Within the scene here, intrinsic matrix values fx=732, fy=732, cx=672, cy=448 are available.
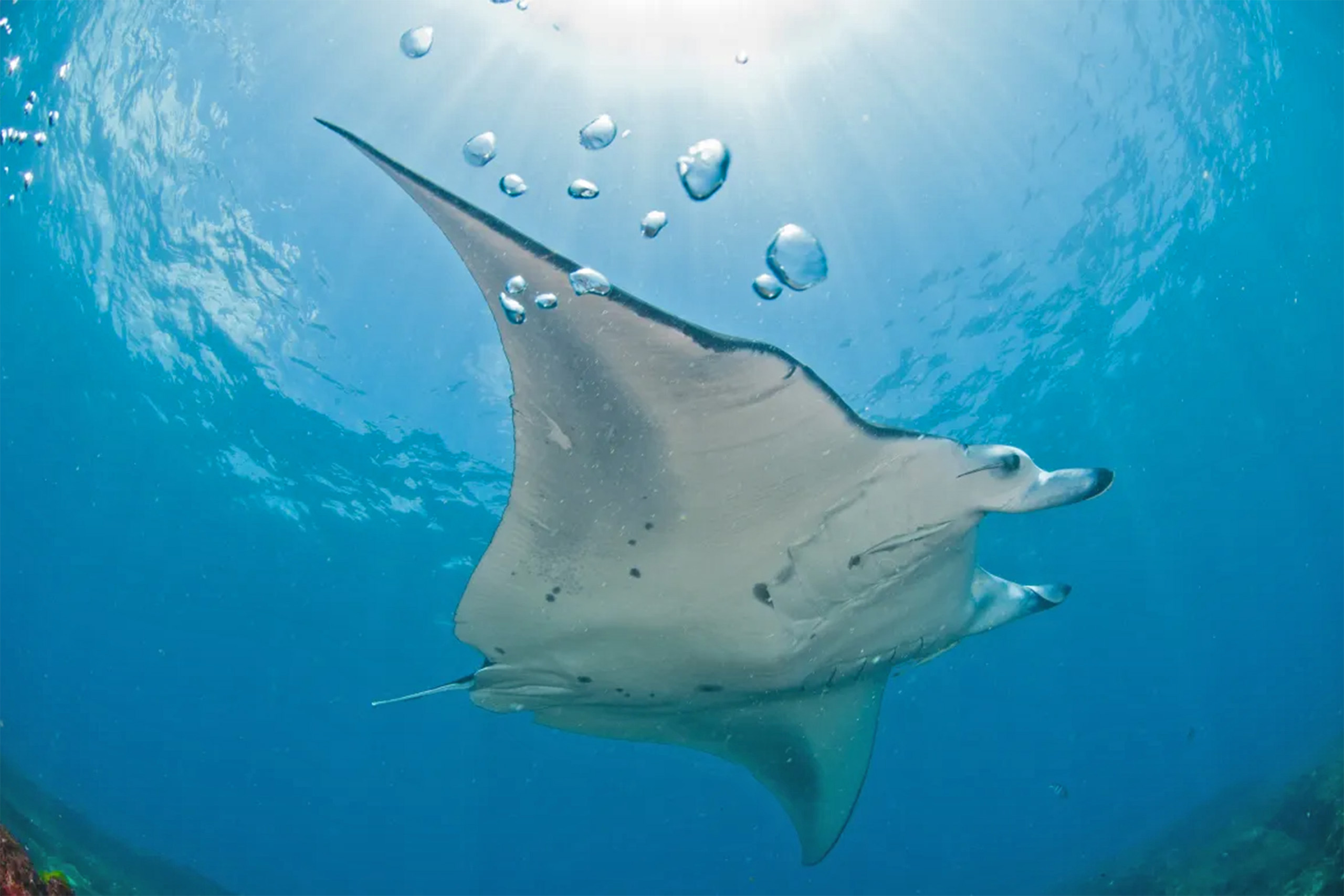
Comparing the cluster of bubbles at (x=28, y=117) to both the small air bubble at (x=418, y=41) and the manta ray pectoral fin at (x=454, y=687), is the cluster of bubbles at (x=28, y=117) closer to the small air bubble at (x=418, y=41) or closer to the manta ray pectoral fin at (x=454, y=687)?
the small air bubble at (x=418, y=41)

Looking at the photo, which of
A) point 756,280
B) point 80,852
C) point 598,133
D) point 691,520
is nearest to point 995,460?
point 691,520

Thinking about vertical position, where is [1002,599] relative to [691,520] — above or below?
above

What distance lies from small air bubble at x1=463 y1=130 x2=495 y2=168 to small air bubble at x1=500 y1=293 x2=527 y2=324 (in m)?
8.26

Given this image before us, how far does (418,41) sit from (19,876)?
9.07 metres

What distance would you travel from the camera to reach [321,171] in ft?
37.3

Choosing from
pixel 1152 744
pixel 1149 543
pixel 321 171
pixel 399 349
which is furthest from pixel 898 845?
pixel 321 171

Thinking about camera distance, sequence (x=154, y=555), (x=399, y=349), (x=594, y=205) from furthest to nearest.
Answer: (x=154, y=555)
(x=399, y=349)
(x=594, y=205)

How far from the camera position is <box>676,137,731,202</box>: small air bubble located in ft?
13.4

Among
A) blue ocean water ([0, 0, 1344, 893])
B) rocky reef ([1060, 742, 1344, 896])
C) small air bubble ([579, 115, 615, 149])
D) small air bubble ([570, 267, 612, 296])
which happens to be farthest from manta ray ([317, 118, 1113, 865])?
rocky reef ([1060, 742, 1344, 896])

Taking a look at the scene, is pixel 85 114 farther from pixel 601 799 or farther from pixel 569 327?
pixel 601 799

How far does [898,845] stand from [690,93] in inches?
2517

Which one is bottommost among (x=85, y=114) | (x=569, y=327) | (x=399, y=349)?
(x=569, y=327)

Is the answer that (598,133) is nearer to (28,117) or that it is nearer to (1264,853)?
(28,117)

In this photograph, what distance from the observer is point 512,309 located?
2568 millimetres
